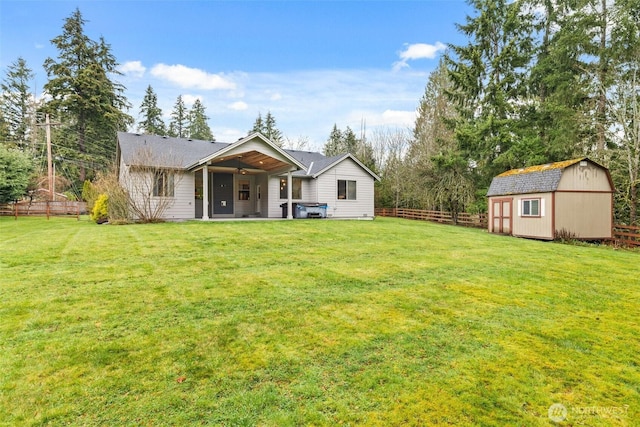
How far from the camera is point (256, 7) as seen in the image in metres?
14.3

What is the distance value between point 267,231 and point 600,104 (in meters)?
17.5

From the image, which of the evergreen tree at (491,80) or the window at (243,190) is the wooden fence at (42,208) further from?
the evergreen tree at (491,80)

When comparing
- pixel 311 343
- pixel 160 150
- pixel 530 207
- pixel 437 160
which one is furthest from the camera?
pixel 437 160

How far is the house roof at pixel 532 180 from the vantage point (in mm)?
12477

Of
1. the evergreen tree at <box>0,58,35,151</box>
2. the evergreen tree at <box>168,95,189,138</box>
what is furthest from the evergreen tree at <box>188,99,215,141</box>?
the evergreen tree at <box>0,58,35,151</box>

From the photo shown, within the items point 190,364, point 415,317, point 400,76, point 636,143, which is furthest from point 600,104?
point 190,364

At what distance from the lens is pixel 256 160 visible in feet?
52.2

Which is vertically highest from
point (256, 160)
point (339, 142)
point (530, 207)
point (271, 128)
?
point (271, 128)

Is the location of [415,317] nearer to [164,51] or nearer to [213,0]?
[213,0]

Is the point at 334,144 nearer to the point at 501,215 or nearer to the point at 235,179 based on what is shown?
the point at 235,179

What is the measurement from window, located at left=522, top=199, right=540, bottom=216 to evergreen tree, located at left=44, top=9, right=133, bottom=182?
3175cm

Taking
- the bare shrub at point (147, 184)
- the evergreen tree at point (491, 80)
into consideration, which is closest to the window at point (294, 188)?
the bare shrub at point (147, 184)

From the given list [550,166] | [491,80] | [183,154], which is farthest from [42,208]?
[491,80]

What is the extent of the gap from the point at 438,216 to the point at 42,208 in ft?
89.9
